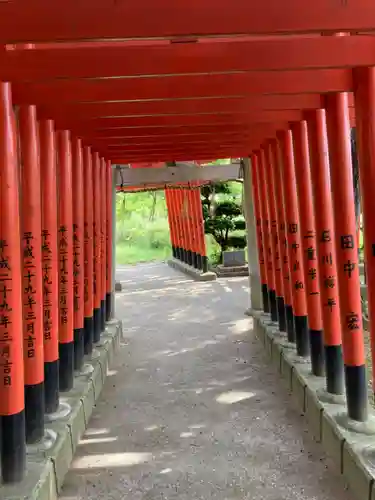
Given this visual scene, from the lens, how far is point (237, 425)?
4867 mm

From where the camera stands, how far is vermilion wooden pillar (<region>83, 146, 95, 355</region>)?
651 cm

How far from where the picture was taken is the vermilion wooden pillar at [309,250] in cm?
527

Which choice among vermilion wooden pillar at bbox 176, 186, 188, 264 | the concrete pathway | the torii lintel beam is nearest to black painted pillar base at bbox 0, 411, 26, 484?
the concrete pathway

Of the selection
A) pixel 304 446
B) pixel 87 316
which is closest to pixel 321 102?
pixel 304 446

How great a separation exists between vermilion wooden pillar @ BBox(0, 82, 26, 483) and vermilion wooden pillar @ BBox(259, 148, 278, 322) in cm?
449

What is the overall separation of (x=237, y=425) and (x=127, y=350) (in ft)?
11.0

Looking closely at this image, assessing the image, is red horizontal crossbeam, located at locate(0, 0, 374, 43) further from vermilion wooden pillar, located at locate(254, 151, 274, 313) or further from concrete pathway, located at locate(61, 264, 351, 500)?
vermilion wooden pillar, located at locate(254, 151, 274, 313)

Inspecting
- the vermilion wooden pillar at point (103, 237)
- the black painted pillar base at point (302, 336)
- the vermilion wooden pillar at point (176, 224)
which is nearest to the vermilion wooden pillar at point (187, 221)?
the vermilion wooden pillar at point (176, 224)

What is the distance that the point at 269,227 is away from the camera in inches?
297

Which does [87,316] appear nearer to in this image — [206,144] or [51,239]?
[51,239]

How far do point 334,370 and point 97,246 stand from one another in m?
4.00

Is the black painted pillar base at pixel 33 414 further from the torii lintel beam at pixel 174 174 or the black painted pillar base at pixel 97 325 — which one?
the torii lintel beam at pixel 174 174

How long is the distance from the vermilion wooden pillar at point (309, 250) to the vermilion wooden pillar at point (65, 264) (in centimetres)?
230

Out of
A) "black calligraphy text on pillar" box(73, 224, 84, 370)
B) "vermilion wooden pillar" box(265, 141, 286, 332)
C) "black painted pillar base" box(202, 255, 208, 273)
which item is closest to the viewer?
"black calligraphy text on pillar" box(73, 224, 84, 370)
